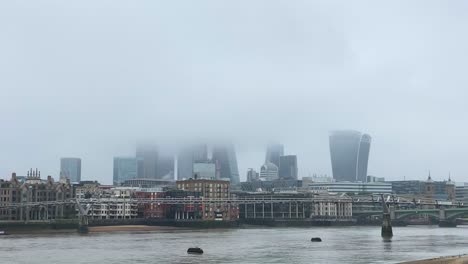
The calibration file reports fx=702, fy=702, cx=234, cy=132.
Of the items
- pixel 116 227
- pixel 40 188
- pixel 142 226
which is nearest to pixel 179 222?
pixel 142 226

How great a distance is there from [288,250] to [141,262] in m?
23.4

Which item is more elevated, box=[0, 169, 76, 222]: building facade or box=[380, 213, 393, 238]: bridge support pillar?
box=[0, 169, 76, 222]: building facade

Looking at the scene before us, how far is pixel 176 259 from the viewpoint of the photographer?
67.4m

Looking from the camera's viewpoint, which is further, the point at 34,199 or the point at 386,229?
the point at 34,199

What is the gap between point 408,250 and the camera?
81000mm

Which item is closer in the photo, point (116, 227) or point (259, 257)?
point (259, 257)

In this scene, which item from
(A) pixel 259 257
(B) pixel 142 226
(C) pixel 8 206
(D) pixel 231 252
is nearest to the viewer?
(A) pixel 259 257

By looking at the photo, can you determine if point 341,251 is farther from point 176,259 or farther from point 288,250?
point 176,259

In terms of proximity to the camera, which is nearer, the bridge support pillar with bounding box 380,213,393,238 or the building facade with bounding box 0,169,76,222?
the bridge support pillar with bounding box 380,213,393,238

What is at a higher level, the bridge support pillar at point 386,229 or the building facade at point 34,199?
the building facade at point 34,199

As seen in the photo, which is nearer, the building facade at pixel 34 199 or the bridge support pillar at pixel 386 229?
the bridge support pillar at pixel 386 229

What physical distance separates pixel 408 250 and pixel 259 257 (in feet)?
68.3

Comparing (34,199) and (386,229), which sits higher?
(34,199)

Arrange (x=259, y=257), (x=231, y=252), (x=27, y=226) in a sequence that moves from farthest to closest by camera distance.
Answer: (x=27, y=226) < (x=231, y=252) < (x=259, y=257)
